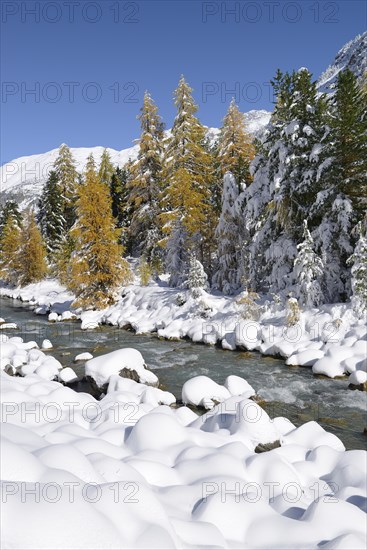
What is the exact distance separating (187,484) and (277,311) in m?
12.3

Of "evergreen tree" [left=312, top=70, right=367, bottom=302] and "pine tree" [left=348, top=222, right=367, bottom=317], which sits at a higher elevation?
"evergreen tree" [left=312, top=70, right=367, bottom=302]

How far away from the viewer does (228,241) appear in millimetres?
21875

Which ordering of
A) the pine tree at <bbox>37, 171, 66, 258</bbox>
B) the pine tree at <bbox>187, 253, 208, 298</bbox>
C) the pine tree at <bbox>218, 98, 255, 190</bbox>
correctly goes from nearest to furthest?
1. the pine tree at <bbox>187, 253, 208, 298</bbox>
2. the pine tree at <bbox>218, 98, 255, 190</bbox>
3. the pine tree at <bbox>37, 171, 66, 258</bbox>

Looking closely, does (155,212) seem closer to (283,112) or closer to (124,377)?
(283,112)

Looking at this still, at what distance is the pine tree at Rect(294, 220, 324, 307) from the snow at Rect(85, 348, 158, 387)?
316 inches

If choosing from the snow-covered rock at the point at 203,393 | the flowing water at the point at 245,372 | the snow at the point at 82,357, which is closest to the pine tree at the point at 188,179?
the flowing water at the point at 245,372

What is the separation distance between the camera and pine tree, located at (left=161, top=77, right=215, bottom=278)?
73.9 ft

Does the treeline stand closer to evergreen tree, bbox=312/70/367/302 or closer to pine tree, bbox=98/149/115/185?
evergreen tree, bbox=312/70/367/302

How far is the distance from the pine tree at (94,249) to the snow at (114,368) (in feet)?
41.0

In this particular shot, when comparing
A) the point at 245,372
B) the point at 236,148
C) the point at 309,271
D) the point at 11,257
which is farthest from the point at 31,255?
the point at 245,372

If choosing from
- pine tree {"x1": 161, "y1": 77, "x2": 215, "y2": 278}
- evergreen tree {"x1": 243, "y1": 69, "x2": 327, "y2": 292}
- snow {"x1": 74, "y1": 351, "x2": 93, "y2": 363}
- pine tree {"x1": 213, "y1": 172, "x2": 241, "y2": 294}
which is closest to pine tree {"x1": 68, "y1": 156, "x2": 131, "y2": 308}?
pine tree {"x1": 161, "y1": 77, "x2": 215, "y2": 278}

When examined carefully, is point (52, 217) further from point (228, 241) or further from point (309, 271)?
point (309, 271)

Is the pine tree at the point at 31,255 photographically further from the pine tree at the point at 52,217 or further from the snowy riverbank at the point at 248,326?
the snowy riverbank at the point at 248,326

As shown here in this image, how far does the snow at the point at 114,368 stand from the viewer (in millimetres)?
10156
